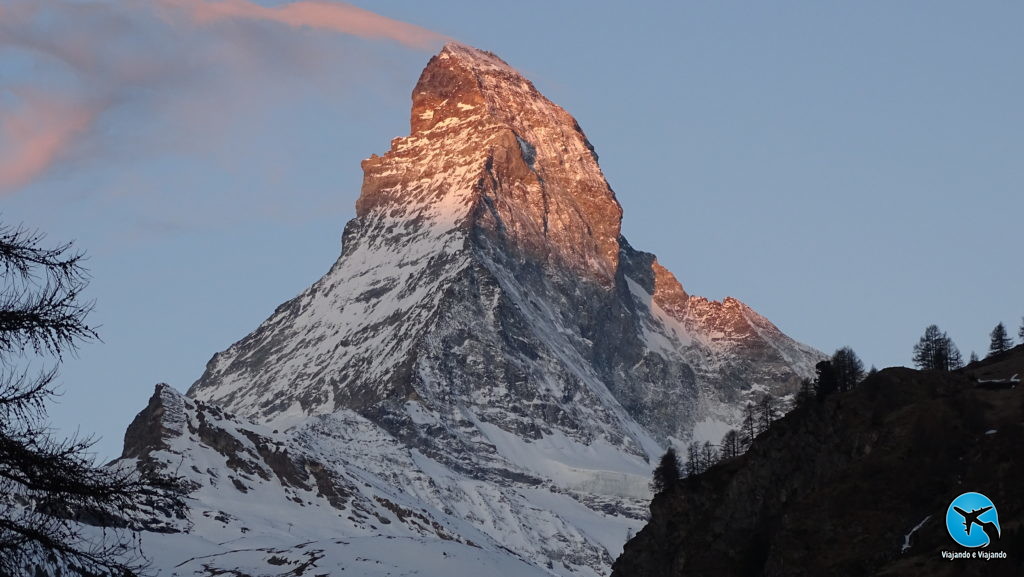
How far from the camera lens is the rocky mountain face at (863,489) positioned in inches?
3976

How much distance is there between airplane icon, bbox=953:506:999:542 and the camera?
87.8 meters

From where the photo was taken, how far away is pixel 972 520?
92.6 meters

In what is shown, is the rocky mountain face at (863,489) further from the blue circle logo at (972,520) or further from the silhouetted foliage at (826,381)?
the silhouetted foliage at (826,381)

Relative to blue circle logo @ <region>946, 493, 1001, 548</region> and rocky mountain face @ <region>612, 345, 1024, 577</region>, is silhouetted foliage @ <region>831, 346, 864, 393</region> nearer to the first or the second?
rocky mountain face @ <region>612, 345, 1024, 577</region>

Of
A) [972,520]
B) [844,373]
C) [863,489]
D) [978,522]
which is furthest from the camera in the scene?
[844,373]

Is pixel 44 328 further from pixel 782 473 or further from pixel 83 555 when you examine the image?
pixel 782 473

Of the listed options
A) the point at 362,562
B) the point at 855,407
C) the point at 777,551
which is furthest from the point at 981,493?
the point at 362,562

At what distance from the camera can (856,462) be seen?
120m

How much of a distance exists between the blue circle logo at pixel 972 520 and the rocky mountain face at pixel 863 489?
71 centimetres

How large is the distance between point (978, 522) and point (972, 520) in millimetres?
1571

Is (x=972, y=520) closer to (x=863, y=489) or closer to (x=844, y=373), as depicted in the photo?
(x=863, y=489)

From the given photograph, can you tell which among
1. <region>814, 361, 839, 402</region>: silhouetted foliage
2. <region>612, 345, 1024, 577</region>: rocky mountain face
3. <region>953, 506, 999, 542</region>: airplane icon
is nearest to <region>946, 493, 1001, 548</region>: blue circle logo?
<region>953, 506, 999, 542</region>: airplane icon

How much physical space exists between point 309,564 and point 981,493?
113817mm

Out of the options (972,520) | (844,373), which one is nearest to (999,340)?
(844,373)
